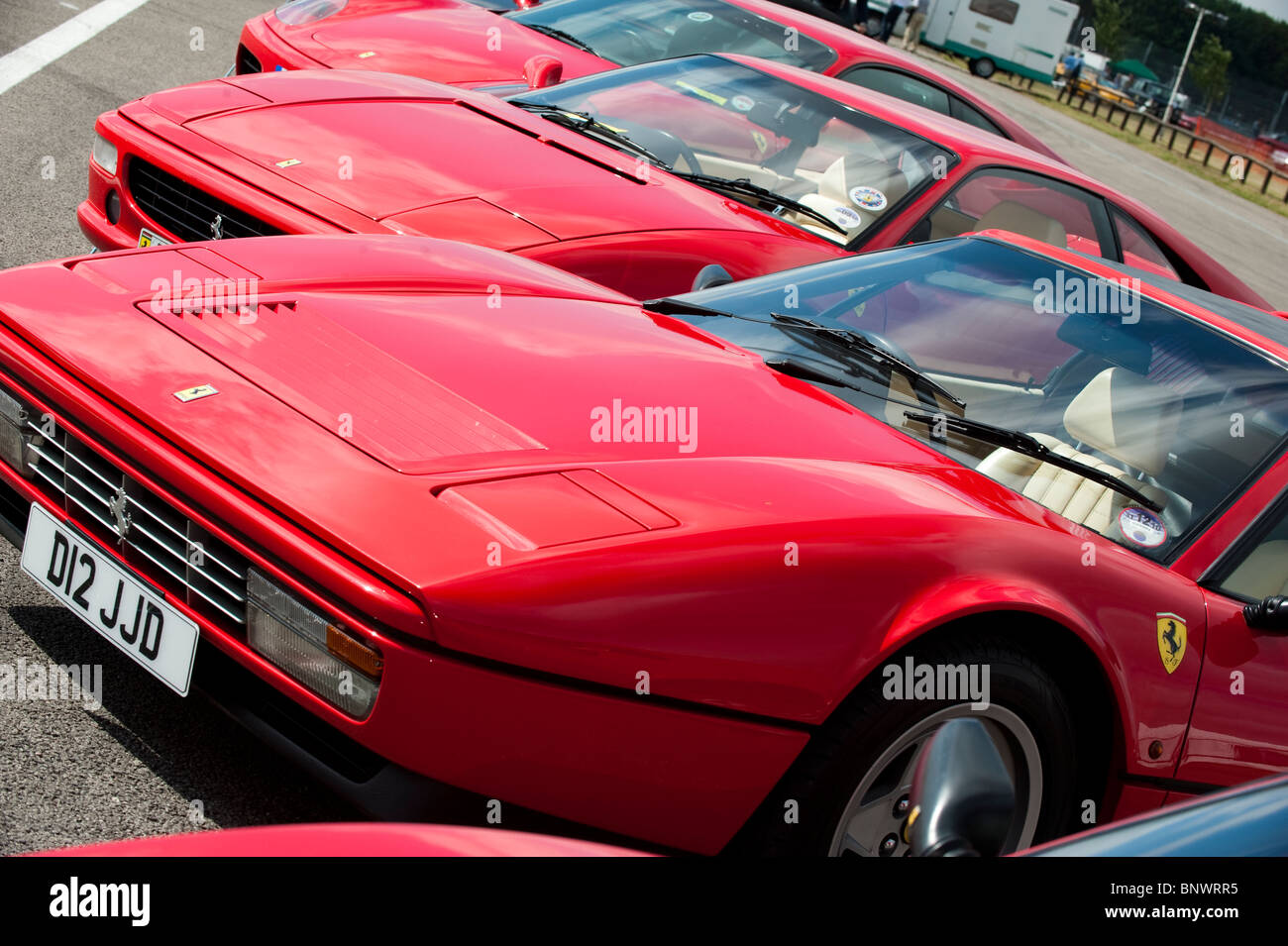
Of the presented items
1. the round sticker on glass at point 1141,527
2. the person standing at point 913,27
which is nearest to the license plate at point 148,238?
the round sticker on glass at point 1141,527

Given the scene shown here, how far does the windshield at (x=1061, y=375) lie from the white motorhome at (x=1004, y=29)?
36.7 m

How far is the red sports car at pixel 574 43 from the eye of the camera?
6105 millimetres

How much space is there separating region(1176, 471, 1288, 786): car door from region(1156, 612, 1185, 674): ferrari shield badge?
2.8 inches

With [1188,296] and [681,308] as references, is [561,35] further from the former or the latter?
[1188,296]

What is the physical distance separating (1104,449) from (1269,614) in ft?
1.50

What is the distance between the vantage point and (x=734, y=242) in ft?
13.8

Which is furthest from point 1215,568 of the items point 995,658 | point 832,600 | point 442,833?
point 442,833

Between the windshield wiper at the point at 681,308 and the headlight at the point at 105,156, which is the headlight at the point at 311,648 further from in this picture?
the headlight at the point at 105,156

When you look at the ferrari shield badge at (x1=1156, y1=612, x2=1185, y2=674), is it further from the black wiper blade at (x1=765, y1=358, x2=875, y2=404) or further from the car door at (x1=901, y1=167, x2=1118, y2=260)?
the car door at (x1=901, y1=167, x2=1118, y2=260)

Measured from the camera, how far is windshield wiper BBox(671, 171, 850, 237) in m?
4.55

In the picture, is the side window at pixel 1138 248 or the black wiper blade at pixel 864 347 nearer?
the black wiper blade at pixel 864 347

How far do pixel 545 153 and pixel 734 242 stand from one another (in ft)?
2.21

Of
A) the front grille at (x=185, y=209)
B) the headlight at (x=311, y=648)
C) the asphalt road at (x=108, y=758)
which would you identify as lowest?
the asphalt road at (x=108, y=758)

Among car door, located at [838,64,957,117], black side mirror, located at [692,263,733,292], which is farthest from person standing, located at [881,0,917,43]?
black side mirror, located at [692,263,733,292]
